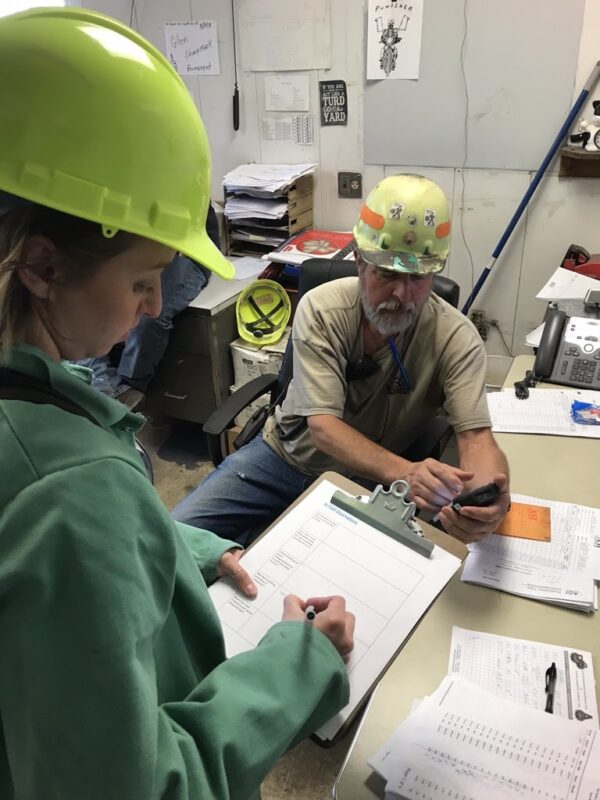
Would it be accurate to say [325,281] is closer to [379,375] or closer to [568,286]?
[379,375]

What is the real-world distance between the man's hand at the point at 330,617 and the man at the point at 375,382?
454mm

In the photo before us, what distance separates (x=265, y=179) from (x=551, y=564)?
2.12m

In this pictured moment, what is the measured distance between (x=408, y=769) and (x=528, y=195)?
2231 millimetres

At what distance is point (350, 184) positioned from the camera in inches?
109

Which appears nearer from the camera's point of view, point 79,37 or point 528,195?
point 79,37

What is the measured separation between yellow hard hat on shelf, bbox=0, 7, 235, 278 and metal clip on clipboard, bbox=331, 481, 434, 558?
720 mm

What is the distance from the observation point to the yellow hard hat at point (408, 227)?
1445 millimetres

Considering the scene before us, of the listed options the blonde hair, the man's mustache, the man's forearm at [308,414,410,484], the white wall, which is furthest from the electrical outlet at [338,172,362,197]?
the blonde hair

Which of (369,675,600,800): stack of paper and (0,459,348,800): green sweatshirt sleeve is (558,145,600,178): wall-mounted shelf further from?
(0,459,348,800): green sweatshirt sleeve

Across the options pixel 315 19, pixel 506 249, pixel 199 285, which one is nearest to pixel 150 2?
pixel 315 19

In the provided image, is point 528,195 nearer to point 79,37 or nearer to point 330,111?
point 330,111

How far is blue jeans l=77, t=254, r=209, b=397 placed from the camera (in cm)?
244

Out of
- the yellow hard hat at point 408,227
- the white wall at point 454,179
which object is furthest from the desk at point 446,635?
the white wall at point 454,179

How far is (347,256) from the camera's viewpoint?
2465mm
